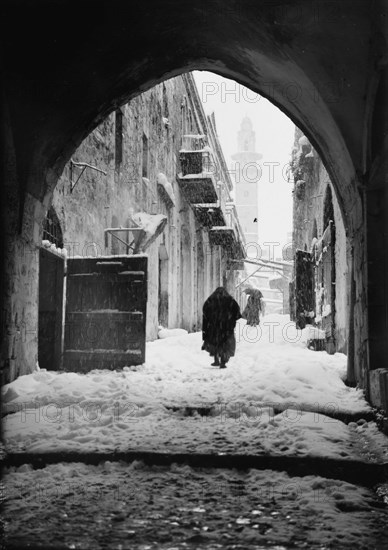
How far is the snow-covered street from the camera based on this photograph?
266 centimetres

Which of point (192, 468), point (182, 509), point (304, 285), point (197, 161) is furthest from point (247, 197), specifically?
point (182, 509)

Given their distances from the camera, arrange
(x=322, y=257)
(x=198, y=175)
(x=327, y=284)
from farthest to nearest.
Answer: (x=198, y=175), (x=322, y=257), (x=327, y=284)

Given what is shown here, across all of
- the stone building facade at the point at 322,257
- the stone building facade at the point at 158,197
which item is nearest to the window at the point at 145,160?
the stone building facade at the point at 158,197

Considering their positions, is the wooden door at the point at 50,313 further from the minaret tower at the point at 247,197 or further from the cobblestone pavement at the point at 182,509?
the minaret tower at the point at 247,197

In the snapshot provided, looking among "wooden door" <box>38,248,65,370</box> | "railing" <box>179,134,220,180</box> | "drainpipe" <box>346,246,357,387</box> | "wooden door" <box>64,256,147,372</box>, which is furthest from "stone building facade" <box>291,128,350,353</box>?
"wooden door" <box>38,248,65,370</box>

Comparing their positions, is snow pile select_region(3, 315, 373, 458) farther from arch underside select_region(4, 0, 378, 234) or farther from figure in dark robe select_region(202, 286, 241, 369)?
arch underside select_region(4, 0, 378, 234)

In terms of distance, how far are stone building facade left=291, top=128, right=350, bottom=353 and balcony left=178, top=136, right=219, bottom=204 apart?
306 cm

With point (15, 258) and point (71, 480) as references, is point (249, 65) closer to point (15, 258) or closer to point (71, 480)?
point (15, 258)

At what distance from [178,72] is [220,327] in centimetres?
439

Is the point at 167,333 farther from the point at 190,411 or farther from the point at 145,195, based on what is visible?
the point at 190,411

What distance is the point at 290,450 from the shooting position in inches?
151

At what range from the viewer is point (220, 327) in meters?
9.30

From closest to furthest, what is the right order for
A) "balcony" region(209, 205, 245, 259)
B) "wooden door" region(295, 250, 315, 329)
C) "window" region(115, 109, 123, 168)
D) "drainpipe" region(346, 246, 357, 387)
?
"drainpipe" region(346, 246, 357, 387) → "window" region(115, 109, 123, 168) → "wooden door" region(295, 250, 315, 329) → "balcony" region(209, 205, 245, 259)

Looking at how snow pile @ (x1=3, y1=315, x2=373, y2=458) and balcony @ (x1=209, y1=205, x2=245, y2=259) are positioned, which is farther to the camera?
balcony @ (x1=209, y1=205, x2=245, y2=259)
